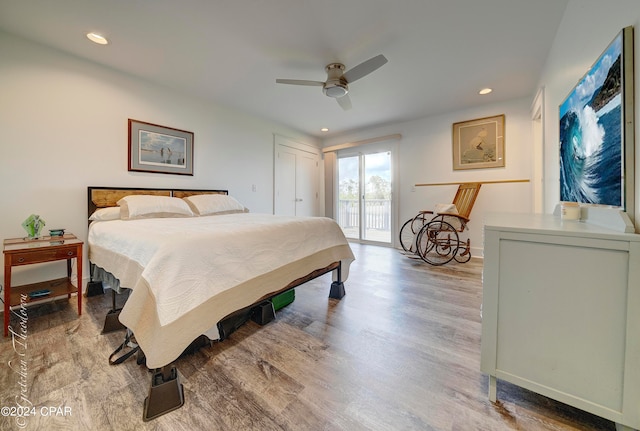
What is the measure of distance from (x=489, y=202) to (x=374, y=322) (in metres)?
3.21

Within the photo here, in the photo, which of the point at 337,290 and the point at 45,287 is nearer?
the point at 45,287

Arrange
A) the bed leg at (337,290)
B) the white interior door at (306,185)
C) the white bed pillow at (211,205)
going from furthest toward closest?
the white interior door at (306,185), the white bed pillow at (211,205), the bed leg at (337,290)

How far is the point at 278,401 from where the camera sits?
3.74 ft

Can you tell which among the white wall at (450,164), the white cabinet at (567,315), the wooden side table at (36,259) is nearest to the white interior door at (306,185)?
the white wall at (450,164)

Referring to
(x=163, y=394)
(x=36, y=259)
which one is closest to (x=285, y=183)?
(x=36, y=259)

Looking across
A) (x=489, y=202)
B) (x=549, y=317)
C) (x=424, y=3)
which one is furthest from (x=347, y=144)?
(x=549, y=317)

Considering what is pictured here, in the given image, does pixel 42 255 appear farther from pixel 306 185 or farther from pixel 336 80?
pixel 306 185

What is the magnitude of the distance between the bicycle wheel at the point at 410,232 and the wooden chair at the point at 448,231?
67mm

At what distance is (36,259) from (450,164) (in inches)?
203

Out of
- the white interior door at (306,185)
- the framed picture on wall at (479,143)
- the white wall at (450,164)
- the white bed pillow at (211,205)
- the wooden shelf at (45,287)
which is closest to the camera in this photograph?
the wooden shelf at (45,287)

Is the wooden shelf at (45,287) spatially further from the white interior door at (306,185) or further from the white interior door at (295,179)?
the white interior door at (306,185)

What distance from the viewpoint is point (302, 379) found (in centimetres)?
128

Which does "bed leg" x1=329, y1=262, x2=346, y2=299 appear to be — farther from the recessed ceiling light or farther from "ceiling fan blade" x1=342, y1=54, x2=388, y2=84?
the recessed ceiling light

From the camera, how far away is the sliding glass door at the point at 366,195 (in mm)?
4934
